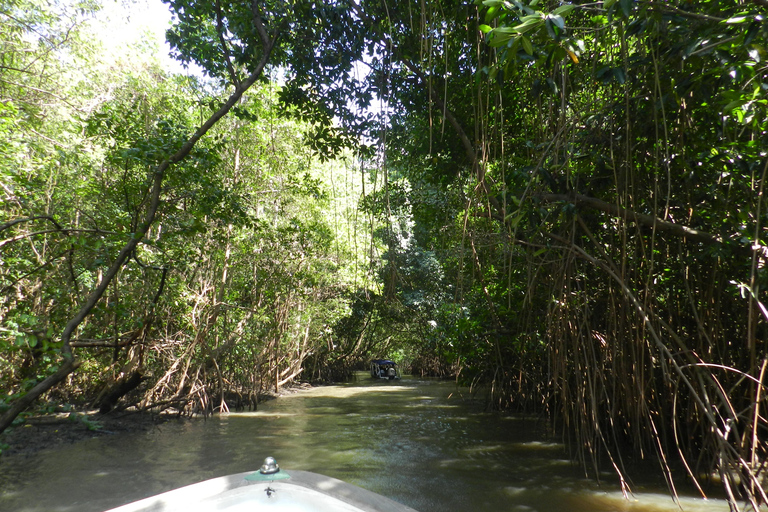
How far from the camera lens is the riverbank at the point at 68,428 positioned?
6.47 m

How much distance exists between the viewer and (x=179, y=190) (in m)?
5.64

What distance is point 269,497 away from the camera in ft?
6.25

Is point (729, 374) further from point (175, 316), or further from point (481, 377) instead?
point (175, 316)

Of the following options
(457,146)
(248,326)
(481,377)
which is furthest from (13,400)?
(481,377)

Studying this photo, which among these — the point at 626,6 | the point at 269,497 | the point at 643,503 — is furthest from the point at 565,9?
the point at 643,503

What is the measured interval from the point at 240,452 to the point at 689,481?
5.26 metres

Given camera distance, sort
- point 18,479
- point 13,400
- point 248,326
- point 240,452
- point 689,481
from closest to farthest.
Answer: point 13,400
point 689,481
point 18,479
point 240,452
point 248,326

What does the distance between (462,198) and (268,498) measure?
3520mm

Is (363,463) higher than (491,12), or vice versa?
(491,12)

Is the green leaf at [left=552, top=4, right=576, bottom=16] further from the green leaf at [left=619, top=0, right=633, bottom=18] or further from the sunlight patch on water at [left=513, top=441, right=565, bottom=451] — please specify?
the sunlight patch on water at [left=513, top=441, right=565, bottom=451]

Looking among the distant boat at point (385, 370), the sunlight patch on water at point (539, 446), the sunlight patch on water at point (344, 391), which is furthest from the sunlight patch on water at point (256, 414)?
the distant boat at point (385, 370)

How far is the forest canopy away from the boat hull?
4.14 ft

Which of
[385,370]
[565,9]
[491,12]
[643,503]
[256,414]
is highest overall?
[491,12]

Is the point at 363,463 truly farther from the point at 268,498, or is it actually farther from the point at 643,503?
the point at 268,498
